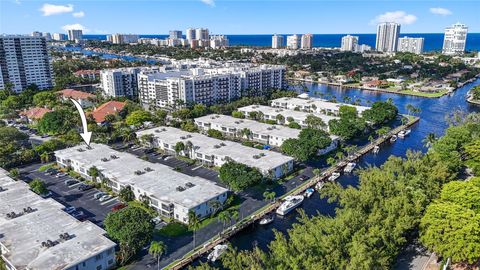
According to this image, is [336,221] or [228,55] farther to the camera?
[228,55]

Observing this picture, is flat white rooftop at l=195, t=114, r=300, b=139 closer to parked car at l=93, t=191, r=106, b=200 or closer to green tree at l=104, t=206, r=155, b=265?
parked car at l=93, t=191, r=106, b=200

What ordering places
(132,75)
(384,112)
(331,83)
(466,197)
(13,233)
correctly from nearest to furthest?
1. (13,233)
2. (466,197)
3. (384,112)
4. (132,75)
5. (331,83)

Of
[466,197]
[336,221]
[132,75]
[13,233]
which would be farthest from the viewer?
[132,75]


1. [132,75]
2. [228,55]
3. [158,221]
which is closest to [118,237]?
[158,221]

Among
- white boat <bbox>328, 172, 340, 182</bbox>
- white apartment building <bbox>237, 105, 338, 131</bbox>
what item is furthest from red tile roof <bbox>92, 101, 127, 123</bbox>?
white boat <bbox>328, 172, 340, 182</bbox>

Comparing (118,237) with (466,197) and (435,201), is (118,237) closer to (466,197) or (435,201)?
(435,201)

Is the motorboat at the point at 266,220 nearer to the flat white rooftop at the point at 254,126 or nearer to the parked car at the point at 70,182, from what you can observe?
the flat white rooftop at the point at 254,126

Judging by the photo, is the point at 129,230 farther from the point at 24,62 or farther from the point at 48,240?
the point at 24,62
